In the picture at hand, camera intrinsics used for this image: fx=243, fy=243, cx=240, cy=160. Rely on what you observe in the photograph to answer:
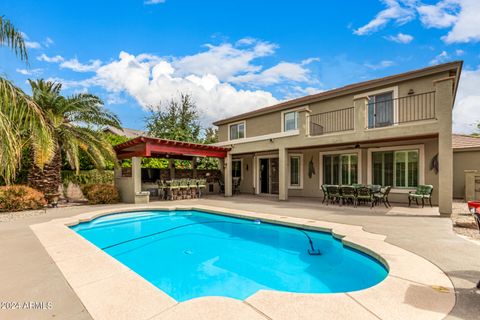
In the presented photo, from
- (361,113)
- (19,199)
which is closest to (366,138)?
(361,113)

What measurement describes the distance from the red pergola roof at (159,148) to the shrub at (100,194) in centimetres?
207

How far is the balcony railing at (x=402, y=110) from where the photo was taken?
1041 centimetres

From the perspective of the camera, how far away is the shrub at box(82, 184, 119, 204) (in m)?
12.4

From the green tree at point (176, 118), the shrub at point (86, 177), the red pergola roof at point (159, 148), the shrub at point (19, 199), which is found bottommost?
the shrub at point (19, 199)

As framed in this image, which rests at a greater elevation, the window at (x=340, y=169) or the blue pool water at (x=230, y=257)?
the window at (x=340, y=169)

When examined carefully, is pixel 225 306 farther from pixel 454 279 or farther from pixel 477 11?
pixel 477 11

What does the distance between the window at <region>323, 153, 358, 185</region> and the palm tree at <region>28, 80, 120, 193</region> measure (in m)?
12.0

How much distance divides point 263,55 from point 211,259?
52.0 ft

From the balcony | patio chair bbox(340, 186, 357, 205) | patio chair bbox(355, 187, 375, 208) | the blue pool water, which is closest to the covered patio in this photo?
the blue pool water

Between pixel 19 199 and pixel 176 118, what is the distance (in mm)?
21776

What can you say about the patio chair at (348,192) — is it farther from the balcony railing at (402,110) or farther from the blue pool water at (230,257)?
the blue pool water at (230,257)

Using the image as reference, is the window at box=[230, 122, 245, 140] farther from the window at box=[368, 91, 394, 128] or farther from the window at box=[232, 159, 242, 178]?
the window at box=[368, 91, 394, 128]

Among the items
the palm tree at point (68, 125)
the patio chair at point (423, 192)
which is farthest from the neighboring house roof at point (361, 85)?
the palm tree at point (68, 125)

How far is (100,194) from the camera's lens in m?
12.5
